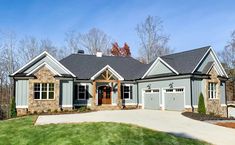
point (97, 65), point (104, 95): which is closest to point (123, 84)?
point (104, 95)

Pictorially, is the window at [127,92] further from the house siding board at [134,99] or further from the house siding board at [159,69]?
the house siding board at [159,69]

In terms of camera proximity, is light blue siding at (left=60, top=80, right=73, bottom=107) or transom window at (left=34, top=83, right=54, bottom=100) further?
light blue siding at (left=60, top=80, right=73, bottom=107)

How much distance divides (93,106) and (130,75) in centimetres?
638

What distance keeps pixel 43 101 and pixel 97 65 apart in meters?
8.99

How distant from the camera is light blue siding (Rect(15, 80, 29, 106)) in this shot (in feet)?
76.3

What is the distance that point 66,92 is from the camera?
24969 millimetres

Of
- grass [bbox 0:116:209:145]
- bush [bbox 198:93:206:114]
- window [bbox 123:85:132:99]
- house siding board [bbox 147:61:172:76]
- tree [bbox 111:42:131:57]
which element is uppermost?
tree [bbox 111:42:131:57]

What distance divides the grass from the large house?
966cm

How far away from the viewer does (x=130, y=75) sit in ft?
102

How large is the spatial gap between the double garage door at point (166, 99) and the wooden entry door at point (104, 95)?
153 inches

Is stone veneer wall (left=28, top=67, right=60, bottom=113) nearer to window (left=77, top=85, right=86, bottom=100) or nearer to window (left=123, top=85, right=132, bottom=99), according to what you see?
window (left=77, top=85, right=86, bottom=100)

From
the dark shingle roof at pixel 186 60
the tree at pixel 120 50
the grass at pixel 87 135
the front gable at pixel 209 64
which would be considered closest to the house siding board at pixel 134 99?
the dark shingle roof at pixel 186 60

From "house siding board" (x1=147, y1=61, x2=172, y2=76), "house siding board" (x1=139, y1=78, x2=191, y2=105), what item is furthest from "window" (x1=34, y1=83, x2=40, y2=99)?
"house siding board" (x1=147, y1=61, x2=172, y2=76)

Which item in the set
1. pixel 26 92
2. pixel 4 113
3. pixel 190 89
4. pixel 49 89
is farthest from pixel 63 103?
pixel 190 89
